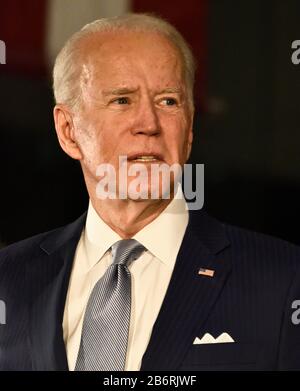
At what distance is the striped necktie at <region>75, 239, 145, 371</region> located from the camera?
1068mm

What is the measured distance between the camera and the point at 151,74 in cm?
112

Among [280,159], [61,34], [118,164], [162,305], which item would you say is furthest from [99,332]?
[61,34]

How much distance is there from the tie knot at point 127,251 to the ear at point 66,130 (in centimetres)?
18

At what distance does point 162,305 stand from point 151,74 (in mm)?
359

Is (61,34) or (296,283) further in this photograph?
(61,34)

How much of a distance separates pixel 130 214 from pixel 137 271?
95 millimetres

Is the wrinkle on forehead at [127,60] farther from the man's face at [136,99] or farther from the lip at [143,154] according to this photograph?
the lip at [143,154]

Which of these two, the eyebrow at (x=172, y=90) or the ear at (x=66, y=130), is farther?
the ear at (x=66, y=130)

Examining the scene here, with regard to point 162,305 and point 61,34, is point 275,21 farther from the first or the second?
point 162,305

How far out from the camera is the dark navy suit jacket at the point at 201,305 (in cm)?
104

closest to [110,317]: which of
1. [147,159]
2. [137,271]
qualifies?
[137,271]

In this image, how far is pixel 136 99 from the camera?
1.12 m

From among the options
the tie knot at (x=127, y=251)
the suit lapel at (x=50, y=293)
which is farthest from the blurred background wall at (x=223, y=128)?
the tie knot at (x=127, y=251)

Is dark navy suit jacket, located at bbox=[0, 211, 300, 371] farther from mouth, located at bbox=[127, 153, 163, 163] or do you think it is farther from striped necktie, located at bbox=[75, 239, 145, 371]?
mouth, located at bbox=[127, 153, 163, 163]
